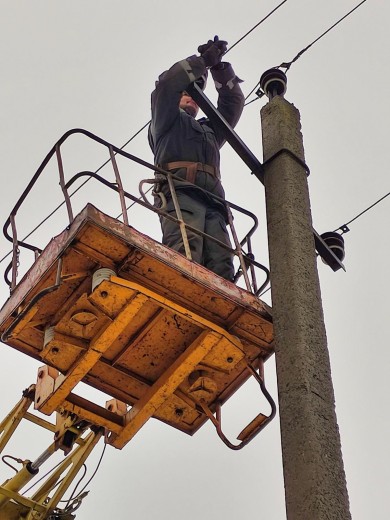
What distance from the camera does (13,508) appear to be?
14.1 m

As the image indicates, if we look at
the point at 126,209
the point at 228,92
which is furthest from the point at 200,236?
the point at 228,92

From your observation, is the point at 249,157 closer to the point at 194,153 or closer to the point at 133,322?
the point at 133,322

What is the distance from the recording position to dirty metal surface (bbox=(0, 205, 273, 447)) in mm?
7859

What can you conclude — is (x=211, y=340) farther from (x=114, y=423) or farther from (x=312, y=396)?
(x=312, y=396)

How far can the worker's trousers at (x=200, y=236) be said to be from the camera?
29.7 ft

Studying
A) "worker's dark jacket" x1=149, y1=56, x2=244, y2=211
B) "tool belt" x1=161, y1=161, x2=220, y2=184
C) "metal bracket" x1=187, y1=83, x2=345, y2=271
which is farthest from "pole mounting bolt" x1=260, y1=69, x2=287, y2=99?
"tool belt" x1=161, y1=161, x2=220, y2=184

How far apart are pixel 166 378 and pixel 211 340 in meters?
0.60

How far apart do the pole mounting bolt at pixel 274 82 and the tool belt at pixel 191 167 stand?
1.86 meters

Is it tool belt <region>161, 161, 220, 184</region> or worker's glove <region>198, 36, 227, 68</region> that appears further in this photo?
tool belt <region>161, 161, 220, 184</region>

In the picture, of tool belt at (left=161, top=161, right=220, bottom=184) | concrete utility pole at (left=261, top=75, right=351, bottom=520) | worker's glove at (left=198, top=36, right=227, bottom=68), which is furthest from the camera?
tool belt at (left=161, top=161, right=220, bottom=184)

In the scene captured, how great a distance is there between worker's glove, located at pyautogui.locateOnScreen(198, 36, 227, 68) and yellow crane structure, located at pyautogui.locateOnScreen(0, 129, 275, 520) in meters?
1.17

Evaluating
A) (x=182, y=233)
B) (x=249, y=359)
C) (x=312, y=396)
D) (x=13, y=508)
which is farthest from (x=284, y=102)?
(x=13, y=508)

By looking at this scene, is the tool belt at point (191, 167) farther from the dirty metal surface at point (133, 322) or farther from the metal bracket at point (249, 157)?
the dirty metal surface at point (133, 322)

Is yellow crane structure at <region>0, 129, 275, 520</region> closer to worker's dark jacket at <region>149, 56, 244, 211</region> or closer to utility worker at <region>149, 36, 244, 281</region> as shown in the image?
utility worker at <region>149, 36, 244, 281</region>
